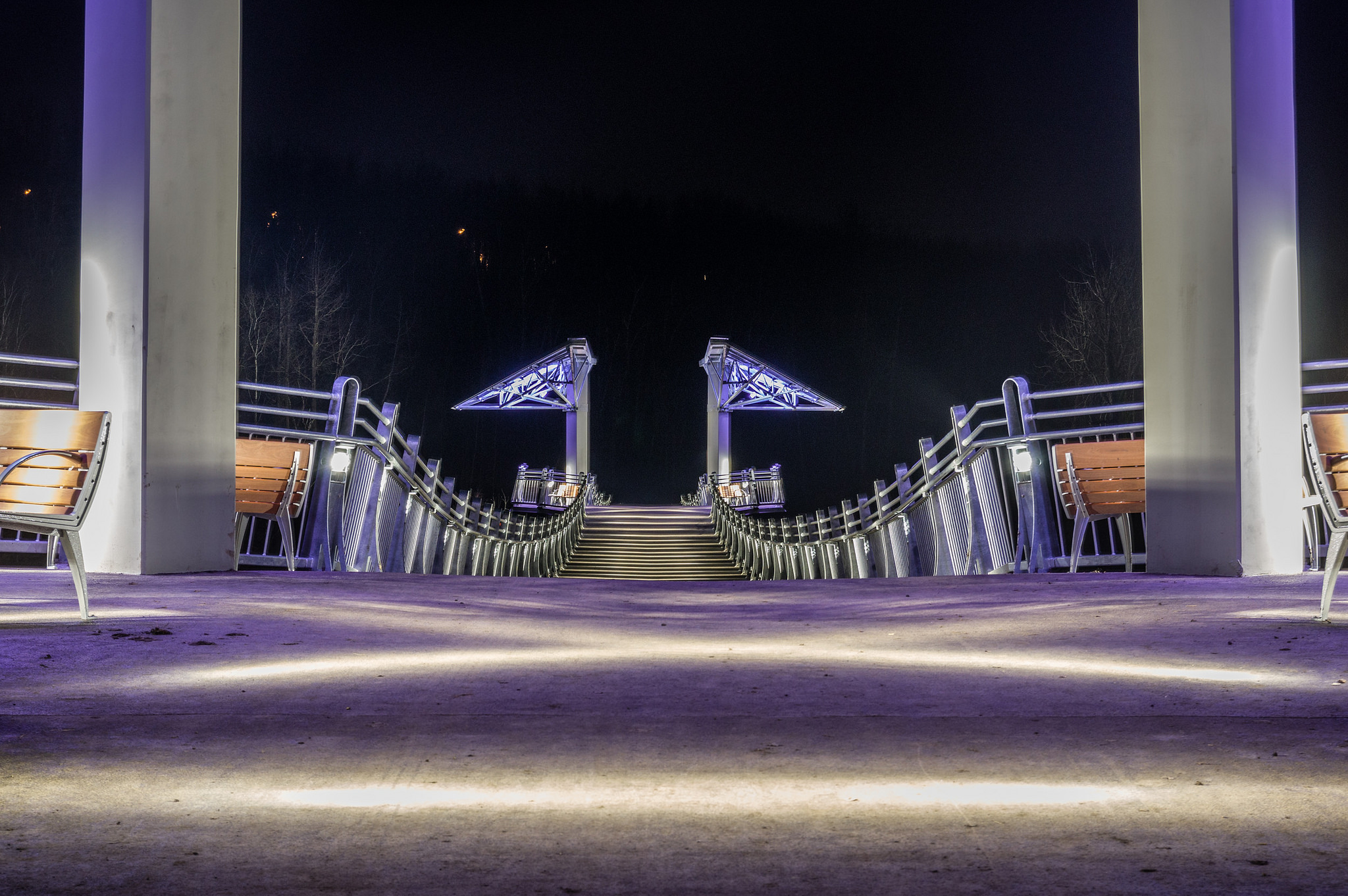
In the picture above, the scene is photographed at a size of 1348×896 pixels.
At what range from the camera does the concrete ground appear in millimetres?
2277

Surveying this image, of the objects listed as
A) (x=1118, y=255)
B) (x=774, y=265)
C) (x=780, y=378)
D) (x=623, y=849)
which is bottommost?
(x=623, y=849)

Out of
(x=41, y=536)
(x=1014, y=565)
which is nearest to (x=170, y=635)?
(x=41, y=536)

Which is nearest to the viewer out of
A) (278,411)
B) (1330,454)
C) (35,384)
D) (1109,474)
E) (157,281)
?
(1330,454)

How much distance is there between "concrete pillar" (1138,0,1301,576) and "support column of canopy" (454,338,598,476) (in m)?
38.3

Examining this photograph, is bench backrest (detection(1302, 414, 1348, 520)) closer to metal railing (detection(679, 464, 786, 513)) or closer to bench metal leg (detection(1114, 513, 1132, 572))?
bench metal leg (detection(1114, 513, 1132, 572))

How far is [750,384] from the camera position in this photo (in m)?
50.0

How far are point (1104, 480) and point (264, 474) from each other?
713 cm

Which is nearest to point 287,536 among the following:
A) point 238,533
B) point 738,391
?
point 238,533

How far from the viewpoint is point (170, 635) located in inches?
207

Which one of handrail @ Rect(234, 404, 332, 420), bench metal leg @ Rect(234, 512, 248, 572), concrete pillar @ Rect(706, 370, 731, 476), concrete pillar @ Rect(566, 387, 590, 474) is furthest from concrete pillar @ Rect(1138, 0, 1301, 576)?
concrete pillar @ Rect(706, 370, 731, 476)

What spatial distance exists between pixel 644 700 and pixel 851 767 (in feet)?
3.31

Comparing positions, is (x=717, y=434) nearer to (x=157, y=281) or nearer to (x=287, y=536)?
(x=287, y=536)

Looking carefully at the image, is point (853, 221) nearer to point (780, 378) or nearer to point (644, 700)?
point (780, 378)

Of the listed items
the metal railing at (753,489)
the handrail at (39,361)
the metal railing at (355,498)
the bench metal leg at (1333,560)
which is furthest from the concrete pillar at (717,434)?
the bench metal leg at (1333,560)
